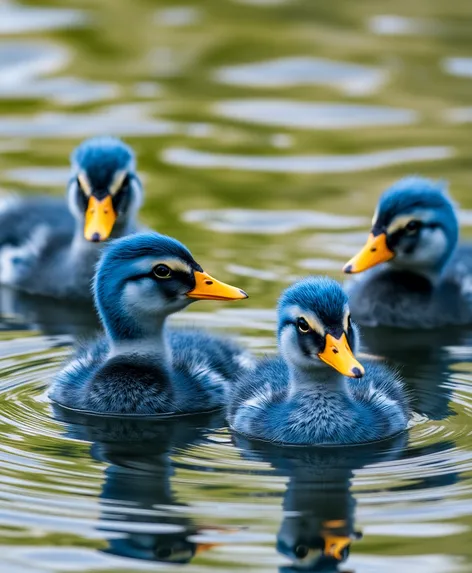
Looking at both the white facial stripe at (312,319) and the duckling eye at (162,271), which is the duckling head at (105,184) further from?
the white facial stripe at (312,319)

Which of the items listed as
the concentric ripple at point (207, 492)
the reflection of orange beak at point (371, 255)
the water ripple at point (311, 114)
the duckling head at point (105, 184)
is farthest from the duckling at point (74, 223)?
the water ripple at point (311, 114)

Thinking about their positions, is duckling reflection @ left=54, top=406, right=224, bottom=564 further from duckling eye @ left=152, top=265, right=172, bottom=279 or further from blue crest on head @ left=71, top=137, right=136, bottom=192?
blue crest on head @ left=71, top=137, right=136, bottom=192

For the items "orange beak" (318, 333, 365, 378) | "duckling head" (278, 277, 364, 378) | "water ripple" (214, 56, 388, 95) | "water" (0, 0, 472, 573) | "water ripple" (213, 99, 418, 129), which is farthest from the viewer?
"water ripple" (214, 56, 388, 95)

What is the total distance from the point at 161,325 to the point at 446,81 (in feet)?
31.4

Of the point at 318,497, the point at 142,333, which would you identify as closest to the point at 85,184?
the point at 142,333

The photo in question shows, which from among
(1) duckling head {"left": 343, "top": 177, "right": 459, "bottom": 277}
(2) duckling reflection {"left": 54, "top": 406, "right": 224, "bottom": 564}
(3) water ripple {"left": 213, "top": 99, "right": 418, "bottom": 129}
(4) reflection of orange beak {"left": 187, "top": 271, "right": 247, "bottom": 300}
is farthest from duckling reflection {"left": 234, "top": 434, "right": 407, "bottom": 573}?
(3) water ripple {"left": 213, "top": 99, "right": 418, "bottom": 129}

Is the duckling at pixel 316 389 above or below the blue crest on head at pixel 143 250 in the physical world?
below

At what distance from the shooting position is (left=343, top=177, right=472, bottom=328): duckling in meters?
11.9

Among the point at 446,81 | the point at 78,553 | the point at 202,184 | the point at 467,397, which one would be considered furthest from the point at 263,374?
the point at 446,81

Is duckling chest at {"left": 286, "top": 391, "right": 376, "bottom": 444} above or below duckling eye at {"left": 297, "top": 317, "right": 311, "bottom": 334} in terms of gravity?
below

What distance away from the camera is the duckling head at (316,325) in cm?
863

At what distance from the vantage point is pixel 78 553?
7465 millimetres

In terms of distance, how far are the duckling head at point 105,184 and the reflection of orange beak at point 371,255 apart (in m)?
1.90

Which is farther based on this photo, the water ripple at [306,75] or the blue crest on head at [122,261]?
the water ripple at [306,75]
